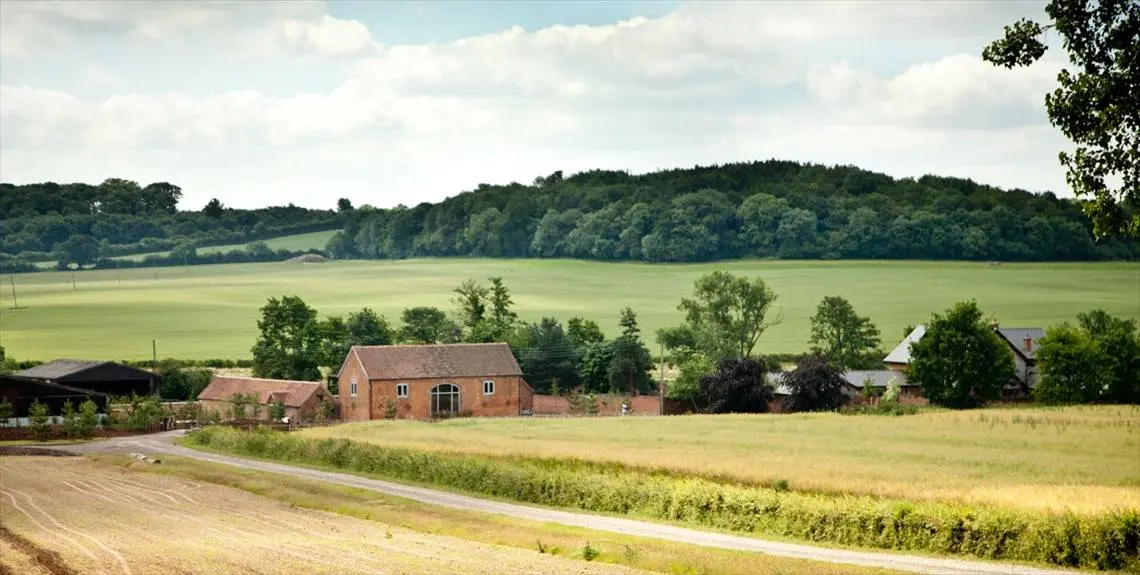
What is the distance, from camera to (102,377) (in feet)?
323

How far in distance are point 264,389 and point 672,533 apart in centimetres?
6182

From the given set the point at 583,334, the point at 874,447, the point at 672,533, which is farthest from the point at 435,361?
the point at 672,533

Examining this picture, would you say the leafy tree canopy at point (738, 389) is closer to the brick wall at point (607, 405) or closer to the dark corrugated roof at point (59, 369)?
the brick wall at point (607, 405)

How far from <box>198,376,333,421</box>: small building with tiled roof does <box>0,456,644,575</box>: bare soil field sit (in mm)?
41320

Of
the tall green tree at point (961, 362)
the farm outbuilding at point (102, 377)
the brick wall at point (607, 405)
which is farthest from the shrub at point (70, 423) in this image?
the tall green tree at point (961, 362)

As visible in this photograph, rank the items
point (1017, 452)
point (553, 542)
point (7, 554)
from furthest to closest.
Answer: point (1017, 452) → point (553, 542) → point (7, 554)

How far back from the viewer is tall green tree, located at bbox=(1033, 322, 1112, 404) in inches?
3445

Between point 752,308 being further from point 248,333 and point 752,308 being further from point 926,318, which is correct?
point 248,333

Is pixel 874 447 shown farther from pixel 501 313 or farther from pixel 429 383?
pixel 501 313

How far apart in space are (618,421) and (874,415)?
15.1 meters

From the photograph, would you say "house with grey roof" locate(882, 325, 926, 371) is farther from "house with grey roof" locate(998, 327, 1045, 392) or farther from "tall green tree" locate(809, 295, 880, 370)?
"house with grey roof" locate(998, 327, 1045, 392)

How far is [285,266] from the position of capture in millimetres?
198125

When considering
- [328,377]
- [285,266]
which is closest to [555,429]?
[328,377]

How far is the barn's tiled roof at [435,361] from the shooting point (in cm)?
9300
